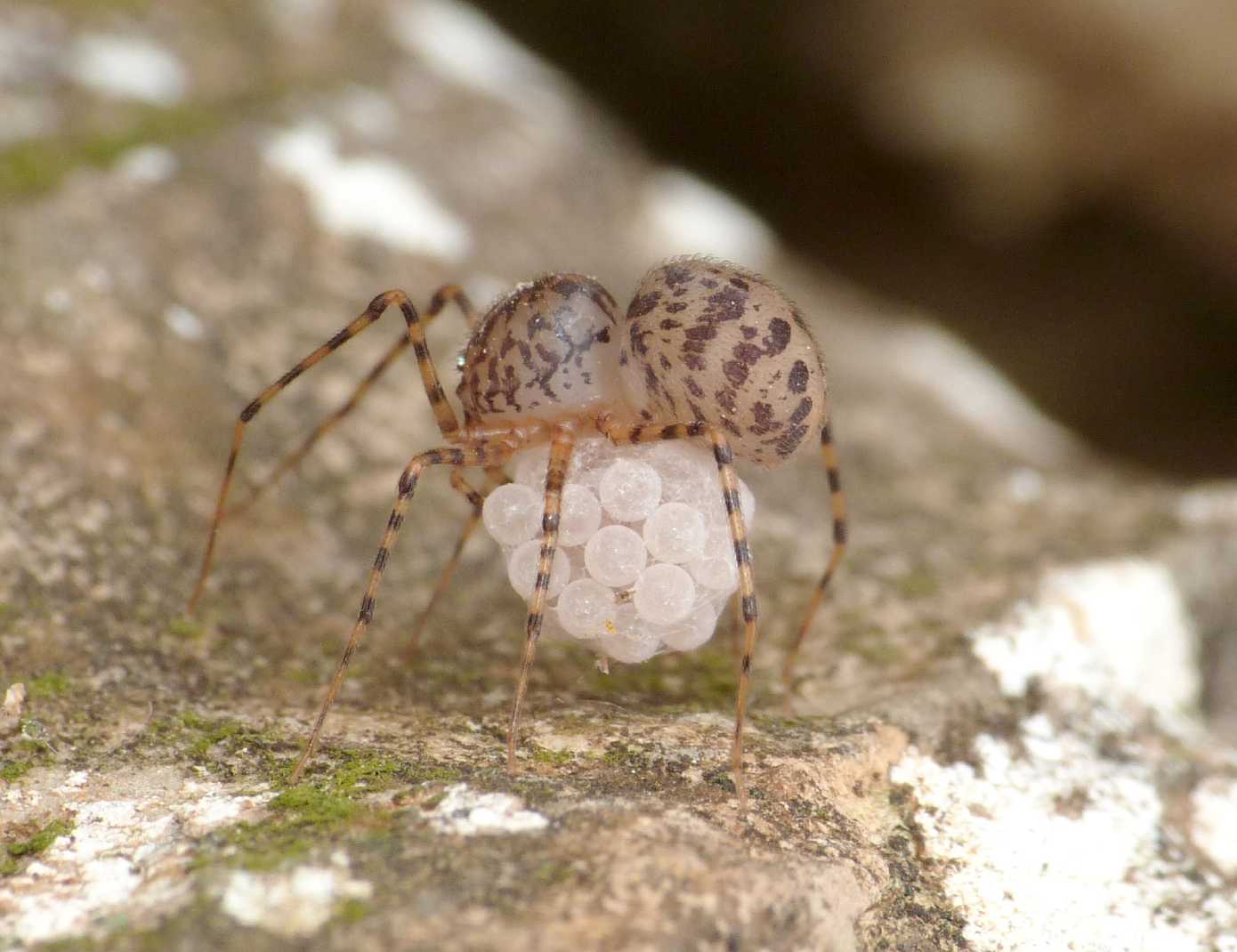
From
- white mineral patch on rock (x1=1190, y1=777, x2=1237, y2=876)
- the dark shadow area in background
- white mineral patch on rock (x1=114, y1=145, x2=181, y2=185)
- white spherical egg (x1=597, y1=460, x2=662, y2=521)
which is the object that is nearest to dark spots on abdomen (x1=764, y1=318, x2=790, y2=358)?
white spherical egg (x1=597, y1=460, x2=662, y2=521)

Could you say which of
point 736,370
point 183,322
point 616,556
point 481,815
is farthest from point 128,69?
point 481,815

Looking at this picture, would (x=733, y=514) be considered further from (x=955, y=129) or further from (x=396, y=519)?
(x=955, y=129)

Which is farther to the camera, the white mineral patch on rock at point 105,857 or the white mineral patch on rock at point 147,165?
the white mineral patch on rock at point 147,165

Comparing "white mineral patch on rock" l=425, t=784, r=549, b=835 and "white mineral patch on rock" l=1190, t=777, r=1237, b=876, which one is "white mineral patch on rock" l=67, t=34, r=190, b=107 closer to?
"white mineral patch on rock" l=425, t=784, r=549, b=835

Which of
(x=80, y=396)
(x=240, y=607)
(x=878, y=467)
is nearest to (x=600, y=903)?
(x=240, y=607)

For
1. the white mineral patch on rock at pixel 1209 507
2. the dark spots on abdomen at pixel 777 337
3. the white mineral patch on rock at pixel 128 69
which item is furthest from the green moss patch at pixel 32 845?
the white mineral patch on rock at pixel 1209 507

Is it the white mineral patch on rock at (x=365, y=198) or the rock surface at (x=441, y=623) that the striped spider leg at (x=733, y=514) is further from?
the white mineral patch on rock at (x=365, y=198)

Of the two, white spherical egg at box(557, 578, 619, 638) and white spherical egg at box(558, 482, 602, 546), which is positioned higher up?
white spherical egg at box(558, 482, 602, 546)
